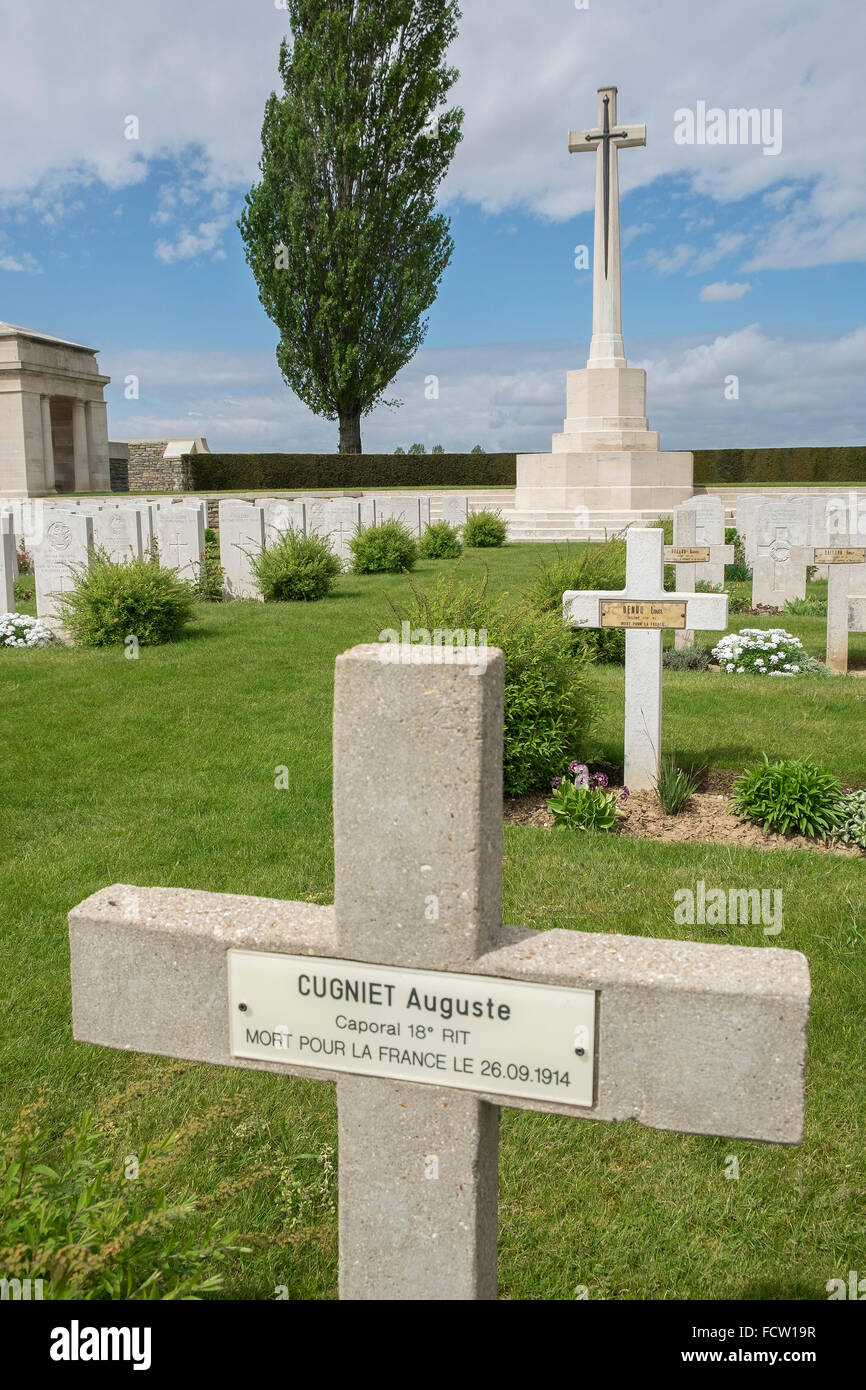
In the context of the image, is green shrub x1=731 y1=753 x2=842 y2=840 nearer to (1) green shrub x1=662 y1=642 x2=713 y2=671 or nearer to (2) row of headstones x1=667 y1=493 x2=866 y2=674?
(1) green shrub x1=662 y1=642 x2=713 y2=671

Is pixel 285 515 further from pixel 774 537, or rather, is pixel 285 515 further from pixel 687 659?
pixel 687 659

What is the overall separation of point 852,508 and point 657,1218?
10.0 m

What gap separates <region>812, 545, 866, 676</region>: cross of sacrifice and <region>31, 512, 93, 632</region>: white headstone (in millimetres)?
6748

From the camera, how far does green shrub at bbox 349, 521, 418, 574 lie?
14.7 m

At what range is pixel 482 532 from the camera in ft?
60.7

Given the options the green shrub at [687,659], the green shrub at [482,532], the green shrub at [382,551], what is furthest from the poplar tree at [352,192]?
the green shrub at [687,659]

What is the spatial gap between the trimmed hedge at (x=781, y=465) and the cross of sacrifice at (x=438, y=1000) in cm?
2813

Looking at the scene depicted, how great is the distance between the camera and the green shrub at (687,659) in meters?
8.70

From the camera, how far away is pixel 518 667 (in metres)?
5.31

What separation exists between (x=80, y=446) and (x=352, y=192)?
11762 mm

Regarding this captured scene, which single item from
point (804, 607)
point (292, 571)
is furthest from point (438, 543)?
point (804, 607)

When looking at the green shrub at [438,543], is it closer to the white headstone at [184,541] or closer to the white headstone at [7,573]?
the white headstone at [184,541]
